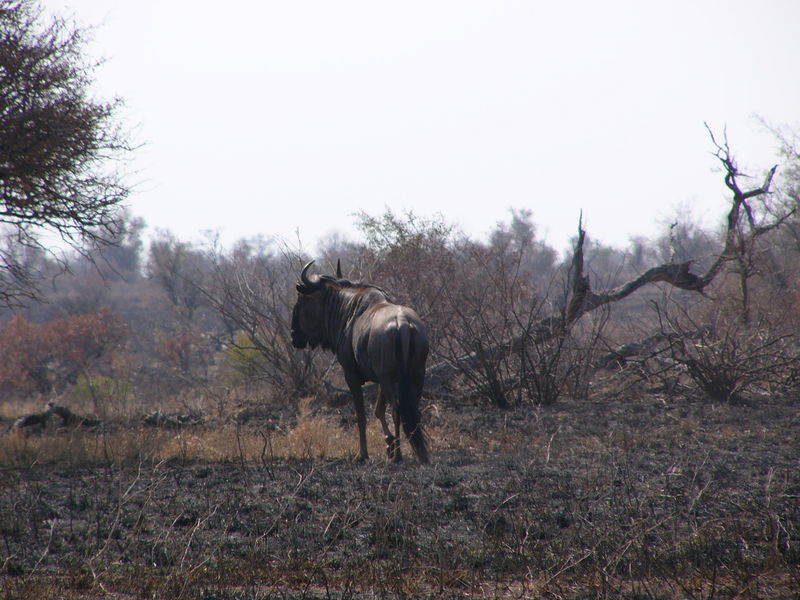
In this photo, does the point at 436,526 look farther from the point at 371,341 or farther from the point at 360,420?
the point at 360,420

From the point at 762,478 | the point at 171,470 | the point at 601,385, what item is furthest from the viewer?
the point at 601,385

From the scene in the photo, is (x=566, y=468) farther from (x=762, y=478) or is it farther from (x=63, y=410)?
(x=63, y=410)

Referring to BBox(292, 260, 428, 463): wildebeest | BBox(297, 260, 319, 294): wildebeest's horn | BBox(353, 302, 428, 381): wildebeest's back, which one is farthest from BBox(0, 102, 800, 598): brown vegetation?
BBox(297, 260, 319, 294): wildebeest's horn

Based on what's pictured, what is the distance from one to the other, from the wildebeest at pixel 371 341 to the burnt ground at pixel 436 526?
1.68 ft

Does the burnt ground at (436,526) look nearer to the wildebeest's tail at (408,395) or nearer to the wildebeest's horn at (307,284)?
the wildebeest's tail at (408,395)

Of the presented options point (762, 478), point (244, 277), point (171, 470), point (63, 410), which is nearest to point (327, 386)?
point (244, 277)

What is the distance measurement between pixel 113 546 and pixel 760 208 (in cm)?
3360

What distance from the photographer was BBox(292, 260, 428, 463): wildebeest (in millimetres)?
7582

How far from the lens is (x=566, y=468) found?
285 inches

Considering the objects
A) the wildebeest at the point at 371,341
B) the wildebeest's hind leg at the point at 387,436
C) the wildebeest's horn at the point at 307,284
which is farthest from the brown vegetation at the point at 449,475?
the wildebeest's horn at the point at 307,284

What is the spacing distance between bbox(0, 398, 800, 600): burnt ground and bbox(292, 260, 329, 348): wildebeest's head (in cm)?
200

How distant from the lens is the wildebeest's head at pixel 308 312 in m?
9.47

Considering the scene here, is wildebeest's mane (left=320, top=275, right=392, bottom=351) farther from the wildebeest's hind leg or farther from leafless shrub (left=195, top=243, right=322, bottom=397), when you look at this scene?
leafless shrub (left=195, top=243, right=322, bottom=397)

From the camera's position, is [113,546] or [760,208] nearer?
[113,546]
